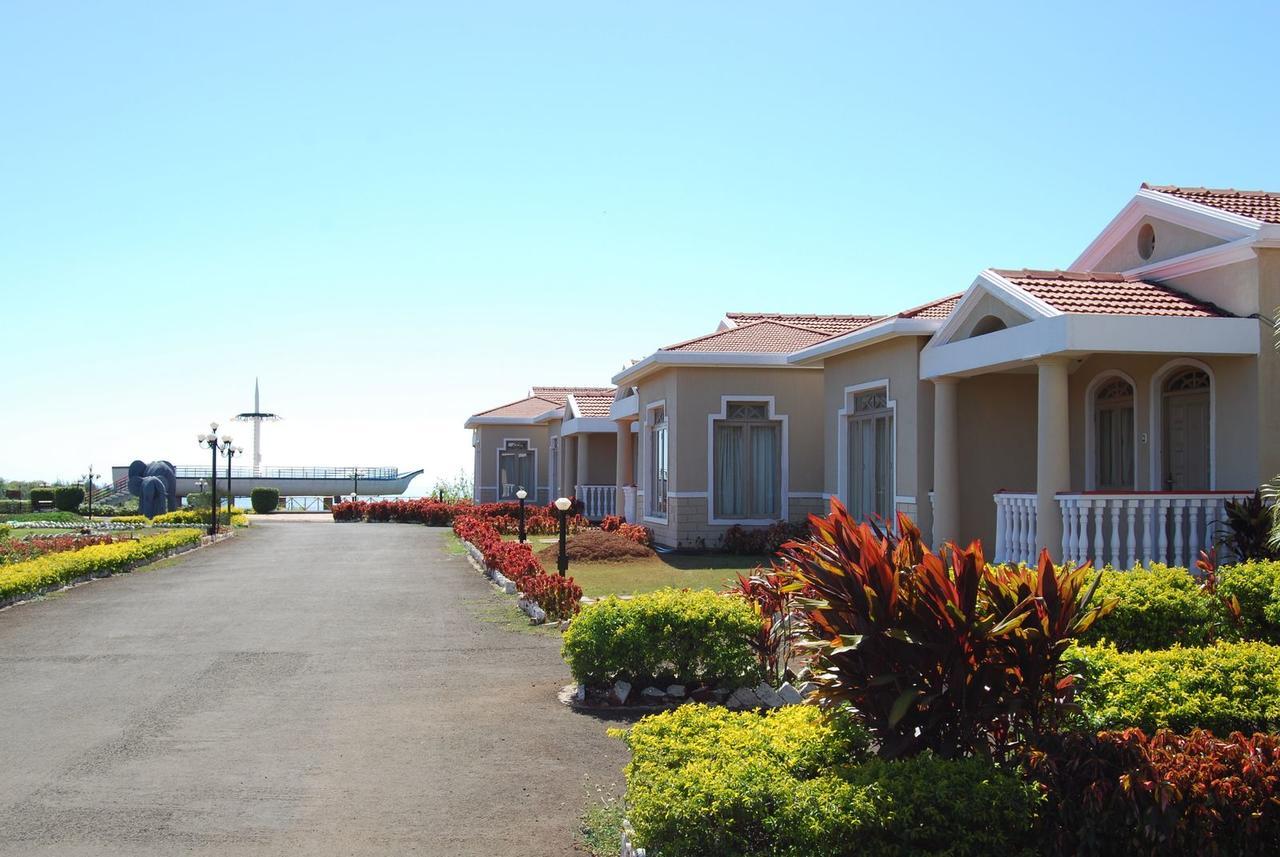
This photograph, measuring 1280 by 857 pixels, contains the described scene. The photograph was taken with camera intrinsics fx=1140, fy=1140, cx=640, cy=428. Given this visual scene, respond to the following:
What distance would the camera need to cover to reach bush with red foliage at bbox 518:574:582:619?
1230 cm

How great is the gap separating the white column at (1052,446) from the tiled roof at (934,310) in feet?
10.6

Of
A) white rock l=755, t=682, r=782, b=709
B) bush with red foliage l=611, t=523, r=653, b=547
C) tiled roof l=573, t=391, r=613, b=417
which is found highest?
tiled roof l=573, t=391, r=613, b=417

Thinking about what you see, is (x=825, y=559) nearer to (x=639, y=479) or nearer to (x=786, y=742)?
(x=786, y=742)

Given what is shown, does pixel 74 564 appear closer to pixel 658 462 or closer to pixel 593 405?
pixel 658 462

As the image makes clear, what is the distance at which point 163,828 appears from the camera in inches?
227

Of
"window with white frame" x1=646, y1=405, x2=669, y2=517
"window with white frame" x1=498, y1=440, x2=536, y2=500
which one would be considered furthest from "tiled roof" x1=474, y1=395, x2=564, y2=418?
"window with white frame" x1=646, y1=405, x2=669, y2=517

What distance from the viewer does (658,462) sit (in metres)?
22.4

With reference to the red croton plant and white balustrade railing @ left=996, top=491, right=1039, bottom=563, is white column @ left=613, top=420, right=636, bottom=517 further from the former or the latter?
the red croton plant

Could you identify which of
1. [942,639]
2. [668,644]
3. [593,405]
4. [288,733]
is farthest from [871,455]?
[593,405]

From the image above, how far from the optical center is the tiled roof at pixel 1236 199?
12.4 m

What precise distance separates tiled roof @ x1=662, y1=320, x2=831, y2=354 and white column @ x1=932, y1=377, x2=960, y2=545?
6.01 m

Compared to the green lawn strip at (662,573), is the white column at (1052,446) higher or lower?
higher

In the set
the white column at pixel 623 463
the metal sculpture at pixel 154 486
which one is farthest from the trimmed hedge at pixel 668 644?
the metal sculpture at pixel 154 486

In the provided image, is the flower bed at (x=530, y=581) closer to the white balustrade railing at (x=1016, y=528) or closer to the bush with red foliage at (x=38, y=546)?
the white balustrade railing at (x=1016, y=528)
